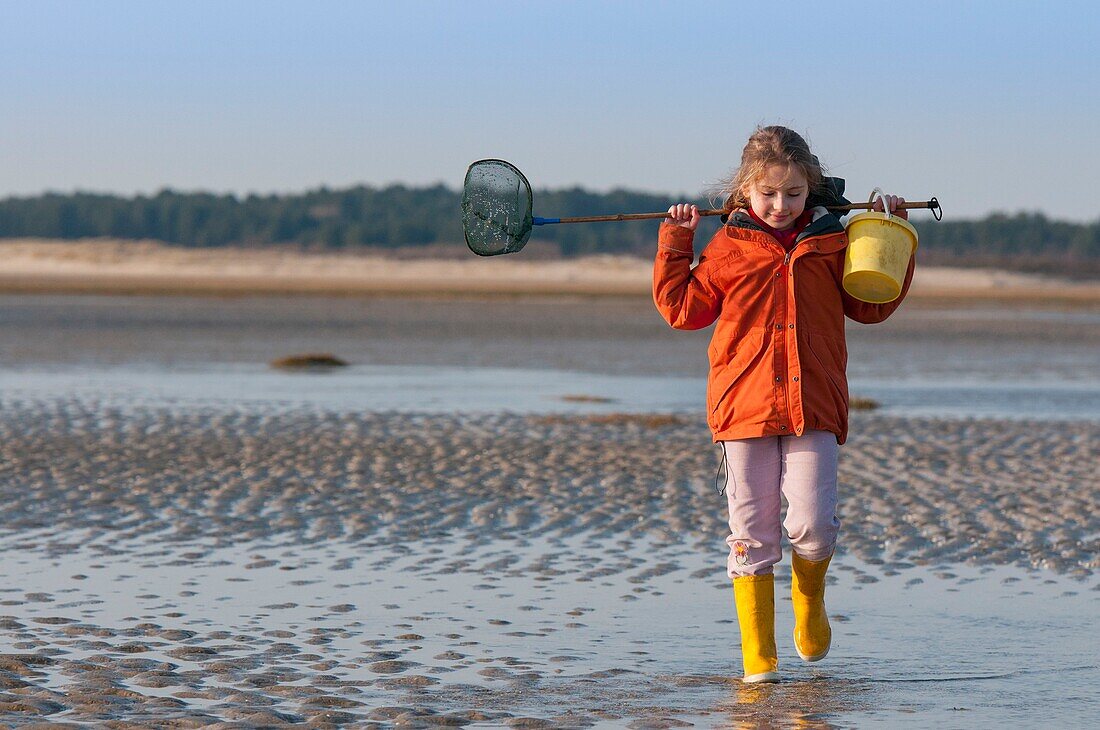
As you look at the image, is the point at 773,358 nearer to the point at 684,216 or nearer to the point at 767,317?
the point at 767,317

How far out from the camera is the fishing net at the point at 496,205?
6062 mm

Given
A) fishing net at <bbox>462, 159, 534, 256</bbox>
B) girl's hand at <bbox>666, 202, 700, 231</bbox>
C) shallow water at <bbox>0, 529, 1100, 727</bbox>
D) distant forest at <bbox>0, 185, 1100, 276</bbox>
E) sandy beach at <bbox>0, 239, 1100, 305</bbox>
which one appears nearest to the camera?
shallow water at <bbox>0, 529, 1100, 727</bbox>

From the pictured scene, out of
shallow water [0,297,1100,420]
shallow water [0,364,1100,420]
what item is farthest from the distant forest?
shallow water [0,364,1100,420]

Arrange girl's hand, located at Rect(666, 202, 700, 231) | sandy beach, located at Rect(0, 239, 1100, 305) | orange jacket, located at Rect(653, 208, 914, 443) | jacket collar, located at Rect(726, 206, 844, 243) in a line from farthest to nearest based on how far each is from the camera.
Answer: sandy beach, located at Rect(0, 239, 1100, 305), girl's hand, located at Rect(666, 202, 700, 231), jacket collar, located at Rect(726, 206, 844, 243), orange jacket, located at Rect(653, 208, 914, 443)

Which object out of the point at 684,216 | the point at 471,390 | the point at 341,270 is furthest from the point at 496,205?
the point at 341,270

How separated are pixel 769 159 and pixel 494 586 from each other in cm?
243

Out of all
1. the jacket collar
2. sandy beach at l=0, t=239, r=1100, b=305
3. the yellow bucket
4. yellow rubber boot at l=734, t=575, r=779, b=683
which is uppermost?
the jacket collar

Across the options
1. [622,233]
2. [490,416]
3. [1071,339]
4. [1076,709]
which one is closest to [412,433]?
[490,416]

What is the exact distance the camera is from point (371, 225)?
422 feet

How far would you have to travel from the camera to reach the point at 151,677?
5070mm

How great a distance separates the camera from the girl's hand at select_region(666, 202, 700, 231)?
547 cm

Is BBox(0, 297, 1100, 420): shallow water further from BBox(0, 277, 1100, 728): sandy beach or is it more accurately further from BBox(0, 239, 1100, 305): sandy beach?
BBox(0, 239, 1100, 305): sandy beach

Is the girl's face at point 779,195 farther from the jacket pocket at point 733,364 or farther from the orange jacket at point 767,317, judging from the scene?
the jacket pocket at point 733,364

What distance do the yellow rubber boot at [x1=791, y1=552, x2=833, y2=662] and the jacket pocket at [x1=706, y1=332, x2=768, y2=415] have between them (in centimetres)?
60
